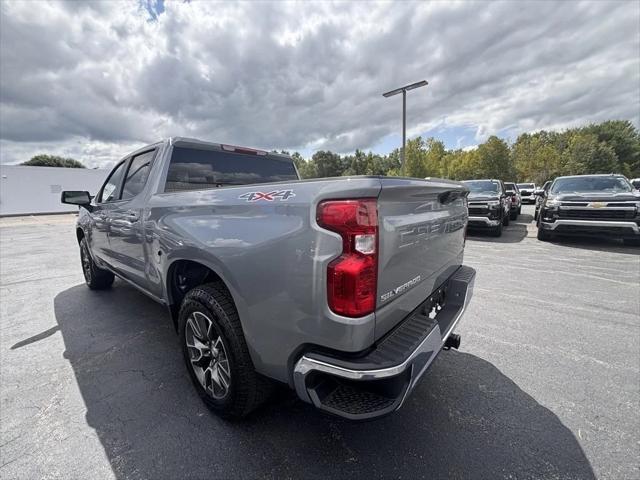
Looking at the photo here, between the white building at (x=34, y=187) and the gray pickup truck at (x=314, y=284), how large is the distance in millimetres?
34789

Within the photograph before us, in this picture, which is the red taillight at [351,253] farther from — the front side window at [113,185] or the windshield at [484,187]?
the windshield at [484,187]

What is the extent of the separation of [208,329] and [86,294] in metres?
3.98

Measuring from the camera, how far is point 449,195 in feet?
7.19

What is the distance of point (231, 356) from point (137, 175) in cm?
242

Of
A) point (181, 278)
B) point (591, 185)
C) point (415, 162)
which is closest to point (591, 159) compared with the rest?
point (415, 162)

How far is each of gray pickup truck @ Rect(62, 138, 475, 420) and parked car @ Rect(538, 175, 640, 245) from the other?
725 cm

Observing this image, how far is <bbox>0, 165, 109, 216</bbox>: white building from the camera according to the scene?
86.4 ft

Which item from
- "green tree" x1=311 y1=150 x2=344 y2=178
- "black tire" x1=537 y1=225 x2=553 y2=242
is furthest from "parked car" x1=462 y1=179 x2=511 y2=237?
"green tree" x1=311 y1=150 x2=344 y2=178

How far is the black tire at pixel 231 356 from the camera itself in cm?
184

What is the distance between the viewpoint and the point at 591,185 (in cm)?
845

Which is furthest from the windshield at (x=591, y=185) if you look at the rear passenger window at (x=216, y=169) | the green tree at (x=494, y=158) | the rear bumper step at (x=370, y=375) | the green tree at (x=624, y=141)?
the green tree at (x=624, y=141)

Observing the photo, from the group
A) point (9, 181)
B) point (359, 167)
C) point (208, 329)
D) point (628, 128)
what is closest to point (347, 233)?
point (208, 329)

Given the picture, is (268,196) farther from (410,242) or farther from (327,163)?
(327,163)

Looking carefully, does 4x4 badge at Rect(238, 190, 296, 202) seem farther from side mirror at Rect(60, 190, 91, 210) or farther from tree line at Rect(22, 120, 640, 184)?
tree line at Rect(22, 120, 640, 184)
